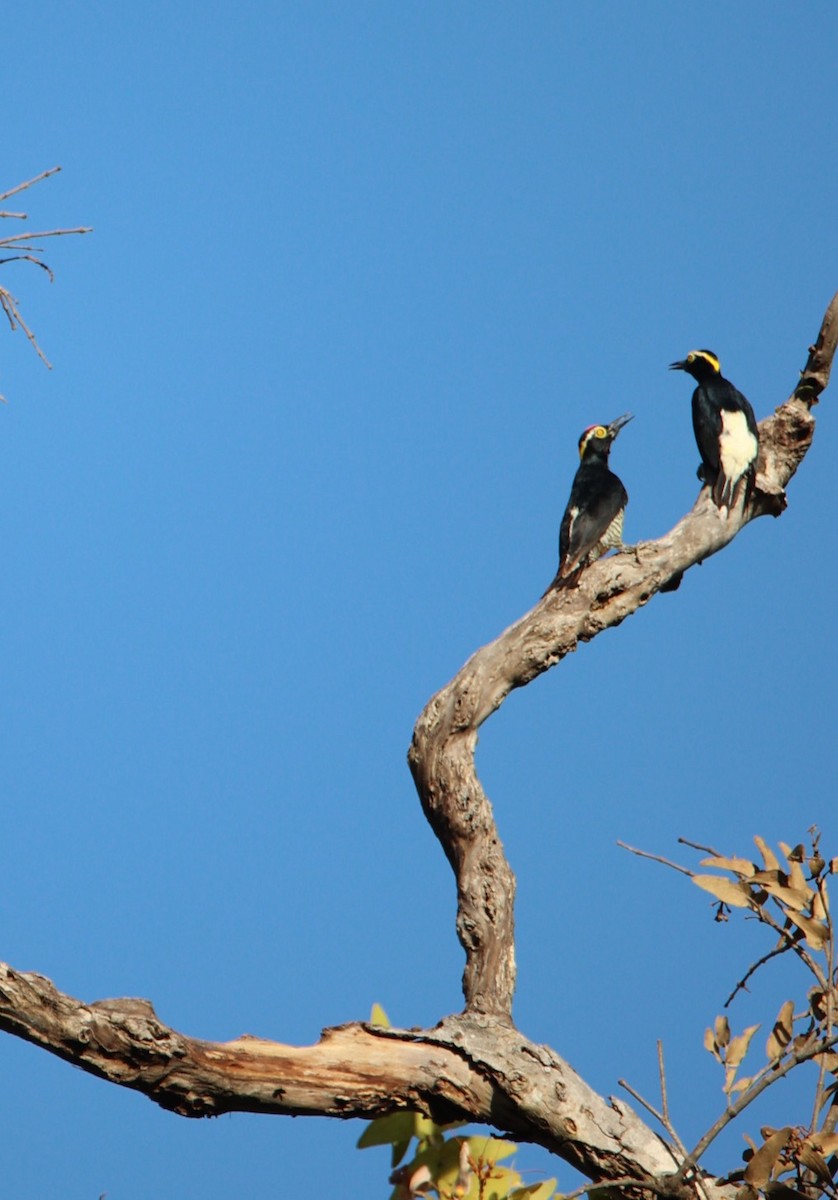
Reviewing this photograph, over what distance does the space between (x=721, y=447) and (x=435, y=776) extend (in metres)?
1.81

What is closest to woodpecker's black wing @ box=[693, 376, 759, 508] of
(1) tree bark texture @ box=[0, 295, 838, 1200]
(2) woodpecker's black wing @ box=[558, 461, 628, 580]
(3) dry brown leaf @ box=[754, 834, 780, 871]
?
(2) woodpecker's black wing @ box=[558, 461, 628, 580]

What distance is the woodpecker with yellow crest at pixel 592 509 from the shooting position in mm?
4840

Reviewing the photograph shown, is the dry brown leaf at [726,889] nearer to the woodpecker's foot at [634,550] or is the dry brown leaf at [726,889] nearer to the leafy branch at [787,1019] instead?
the leafy branch at [787,1019]

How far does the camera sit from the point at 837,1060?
112 inches

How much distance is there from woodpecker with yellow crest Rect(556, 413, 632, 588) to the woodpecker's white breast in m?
0.48

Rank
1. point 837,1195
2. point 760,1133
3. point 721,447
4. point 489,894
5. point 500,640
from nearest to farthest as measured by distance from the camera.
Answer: point 837,1195 < point 760,1133 < point 489,894 < point 500,640 < point 721,447

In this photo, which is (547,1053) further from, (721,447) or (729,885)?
(721,447)

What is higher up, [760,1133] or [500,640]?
[500,640]

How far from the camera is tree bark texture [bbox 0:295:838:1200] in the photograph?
2689mm

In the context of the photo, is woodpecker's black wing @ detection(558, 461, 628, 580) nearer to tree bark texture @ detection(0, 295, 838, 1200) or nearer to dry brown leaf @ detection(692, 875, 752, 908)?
tree bark texture @ detection(0, 295, 838, 1200)

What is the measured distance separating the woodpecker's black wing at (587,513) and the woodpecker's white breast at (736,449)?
1.63 feet

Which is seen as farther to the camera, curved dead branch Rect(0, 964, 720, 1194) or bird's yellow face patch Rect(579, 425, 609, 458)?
bird's yellow face patch Rect(579, 425, 609, 458)

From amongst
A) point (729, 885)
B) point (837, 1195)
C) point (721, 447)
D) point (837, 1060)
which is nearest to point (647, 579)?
point (721, 447)

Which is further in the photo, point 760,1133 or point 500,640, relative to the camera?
point 500,640
